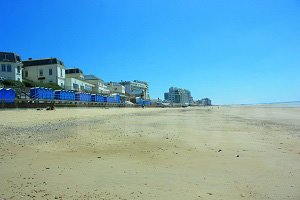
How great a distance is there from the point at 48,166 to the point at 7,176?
112 cm

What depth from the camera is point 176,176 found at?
22.4 feet

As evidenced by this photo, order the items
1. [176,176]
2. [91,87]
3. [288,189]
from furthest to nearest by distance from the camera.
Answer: [91,87] → [176,176] → [288,189]

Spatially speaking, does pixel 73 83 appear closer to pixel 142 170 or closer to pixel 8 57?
pixel 8 57

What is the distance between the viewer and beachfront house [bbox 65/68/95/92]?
3022 inches

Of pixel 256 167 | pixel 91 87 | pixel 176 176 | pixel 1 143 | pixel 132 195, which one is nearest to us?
pixel 132 195

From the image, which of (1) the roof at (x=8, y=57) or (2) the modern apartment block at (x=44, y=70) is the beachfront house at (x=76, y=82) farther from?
(1) the roof at (x=8, y=57)

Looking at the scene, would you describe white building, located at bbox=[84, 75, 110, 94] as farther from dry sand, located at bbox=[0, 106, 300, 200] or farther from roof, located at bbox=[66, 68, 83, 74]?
dry sand, located at bbox=[0, 106, 300, 200]

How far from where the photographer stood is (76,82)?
80812 mm

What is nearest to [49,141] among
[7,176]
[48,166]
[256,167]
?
[48,166]

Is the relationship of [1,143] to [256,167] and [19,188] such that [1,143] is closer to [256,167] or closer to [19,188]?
[19,188]

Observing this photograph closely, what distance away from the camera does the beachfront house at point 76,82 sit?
A: 76.8 m

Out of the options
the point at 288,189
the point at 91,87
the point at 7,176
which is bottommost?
the point at 288,189

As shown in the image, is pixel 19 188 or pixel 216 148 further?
pixel 216 148

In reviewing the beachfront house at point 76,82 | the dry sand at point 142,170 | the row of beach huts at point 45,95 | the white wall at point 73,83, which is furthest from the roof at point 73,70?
the dry sand at point 142,170
